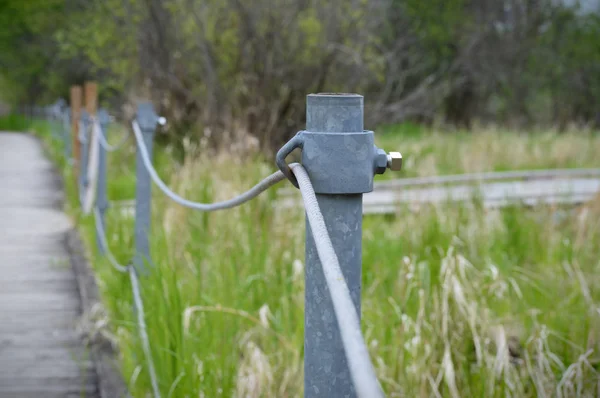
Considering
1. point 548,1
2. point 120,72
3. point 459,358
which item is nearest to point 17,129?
point 548,1

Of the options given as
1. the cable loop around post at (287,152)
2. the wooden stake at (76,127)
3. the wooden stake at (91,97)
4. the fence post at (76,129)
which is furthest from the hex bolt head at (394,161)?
the wooden stake at (76,127)

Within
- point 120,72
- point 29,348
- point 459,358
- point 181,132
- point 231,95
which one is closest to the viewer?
point 459,358

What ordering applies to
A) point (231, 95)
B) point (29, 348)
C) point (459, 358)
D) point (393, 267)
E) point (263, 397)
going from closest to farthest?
1. point (263, 397)
2. point (459, 358)
3. point (29, 348)
4. point (393, 267)
5. point (231, 95)

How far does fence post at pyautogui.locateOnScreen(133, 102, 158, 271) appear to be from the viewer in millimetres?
4156

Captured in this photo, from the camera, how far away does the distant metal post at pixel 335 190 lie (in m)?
1.67

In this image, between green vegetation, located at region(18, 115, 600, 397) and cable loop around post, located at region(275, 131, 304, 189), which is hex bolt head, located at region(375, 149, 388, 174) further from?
green vegetation, located at region(18, 115, 600, 397)

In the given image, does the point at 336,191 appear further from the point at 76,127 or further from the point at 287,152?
the point at 76,127

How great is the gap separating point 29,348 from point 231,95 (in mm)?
6310

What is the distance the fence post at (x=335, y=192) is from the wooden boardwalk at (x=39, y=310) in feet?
7.44

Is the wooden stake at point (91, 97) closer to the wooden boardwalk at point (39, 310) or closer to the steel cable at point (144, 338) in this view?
the wooden boardwalk at point (39, 310)

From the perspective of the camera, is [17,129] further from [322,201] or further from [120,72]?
[322,201]

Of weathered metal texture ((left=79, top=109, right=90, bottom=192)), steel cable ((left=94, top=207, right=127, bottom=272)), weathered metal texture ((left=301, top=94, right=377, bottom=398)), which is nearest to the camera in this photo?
weathered metal texture ((left=301, top=94, right=377, bottom=398))

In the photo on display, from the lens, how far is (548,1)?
89.6ft

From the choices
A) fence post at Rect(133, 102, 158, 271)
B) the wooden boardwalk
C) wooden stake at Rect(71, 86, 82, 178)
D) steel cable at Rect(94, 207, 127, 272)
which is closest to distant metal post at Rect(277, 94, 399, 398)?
the wooden boardwalk
